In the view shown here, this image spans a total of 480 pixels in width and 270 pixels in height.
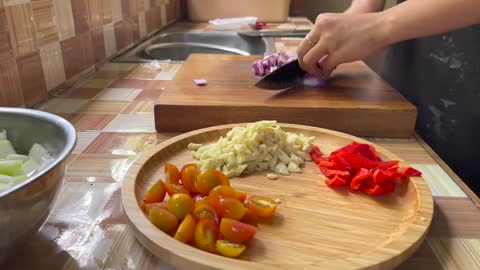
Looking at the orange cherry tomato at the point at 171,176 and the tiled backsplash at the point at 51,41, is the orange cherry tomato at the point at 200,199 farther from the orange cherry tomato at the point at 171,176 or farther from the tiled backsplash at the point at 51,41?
the tiled backsplash at the point at 51,41

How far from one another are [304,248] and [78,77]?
0.84m

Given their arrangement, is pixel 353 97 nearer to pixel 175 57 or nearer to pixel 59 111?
pixel 59 111

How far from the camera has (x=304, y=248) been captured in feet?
1.48

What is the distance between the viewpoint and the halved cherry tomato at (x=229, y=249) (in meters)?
0.42

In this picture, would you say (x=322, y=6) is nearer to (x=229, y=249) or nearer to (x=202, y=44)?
(x=202, y=44)

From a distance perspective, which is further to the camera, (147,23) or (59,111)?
(147,23)

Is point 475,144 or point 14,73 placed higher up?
point 14,73

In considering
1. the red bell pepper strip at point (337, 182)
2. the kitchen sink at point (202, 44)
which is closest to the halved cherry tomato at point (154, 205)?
the red bell pepper strip at point (337, 182)

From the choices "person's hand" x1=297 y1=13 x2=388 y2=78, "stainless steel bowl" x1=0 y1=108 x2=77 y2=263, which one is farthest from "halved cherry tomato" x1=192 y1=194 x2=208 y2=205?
"person's hand" x1=297 y1=13 x2=388 y2=78

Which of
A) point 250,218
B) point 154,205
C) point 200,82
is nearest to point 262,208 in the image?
point 250,218

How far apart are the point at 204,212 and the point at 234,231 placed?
4 centimetres

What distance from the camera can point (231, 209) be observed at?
46cm

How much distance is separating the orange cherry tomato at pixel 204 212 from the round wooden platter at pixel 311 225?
41 millimetres

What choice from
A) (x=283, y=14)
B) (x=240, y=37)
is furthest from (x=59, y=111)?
(x=283, y=14)
